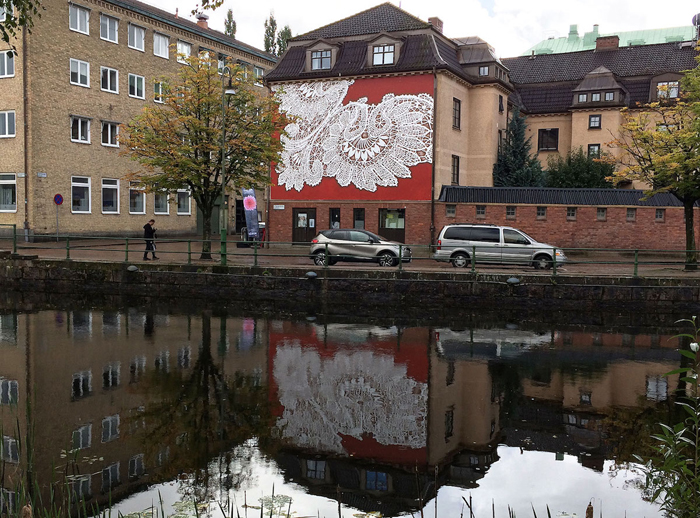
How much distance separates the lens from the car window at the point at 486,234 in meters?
26.0

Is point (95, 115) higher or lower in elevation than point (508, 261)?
Result: higher

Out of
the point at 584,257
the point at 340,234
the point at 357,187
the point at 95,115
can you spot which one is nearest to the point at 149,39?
the point at 95,115

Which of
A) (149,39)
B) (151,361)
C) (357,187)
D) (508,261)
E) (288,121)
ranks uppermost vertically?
(149,39)

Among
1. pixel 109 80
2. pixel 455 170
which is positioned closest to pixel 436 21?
pixel 455 170

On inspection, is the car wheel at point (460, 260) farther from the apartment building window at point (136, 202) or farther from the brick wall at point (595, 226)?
the apartment building window at point (136, 202)

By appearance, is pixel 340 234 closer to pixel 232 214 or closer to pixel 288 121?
pixel 288 121

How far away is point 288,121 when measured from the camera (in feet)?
95.1

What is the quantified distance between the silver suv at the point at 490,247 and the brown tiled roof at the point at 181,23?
26702 mm

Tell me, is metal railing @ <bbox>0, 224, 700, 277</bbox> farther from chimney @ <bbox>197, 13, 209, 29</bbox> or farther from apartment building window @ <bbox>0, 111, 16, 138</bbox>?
chimney @ <bbox>197, 13, 209, 29</bbox>

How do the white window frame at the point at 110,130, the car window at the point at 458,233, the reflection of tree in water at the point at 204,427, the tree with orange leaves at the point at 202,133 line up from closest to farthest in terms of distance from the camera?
the reflection of tree in water at the point at 204,427
the car window at the point at 458,233
the tree with orange leaves at the point at 202,133
the white window frame at the point at 110,130

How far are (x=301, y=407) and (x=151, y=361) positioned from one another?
449 cm

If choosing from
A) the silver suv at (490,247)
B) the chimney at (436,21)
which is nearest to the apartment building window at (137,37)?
the chimney at (436,21)

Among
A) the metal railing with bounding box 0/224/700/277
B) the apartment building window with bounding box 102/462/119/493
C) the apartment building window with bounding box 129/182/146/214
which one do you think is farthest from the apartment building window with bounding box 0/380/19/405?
the apartment building window with bounding box 129/182/146/214

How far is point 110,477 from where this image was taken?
23.5 ft
